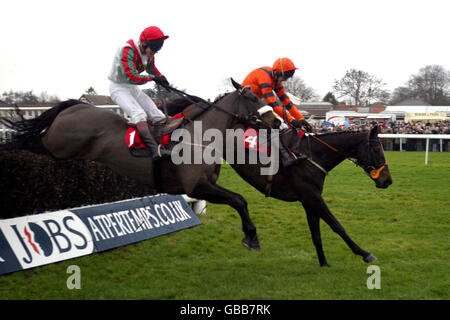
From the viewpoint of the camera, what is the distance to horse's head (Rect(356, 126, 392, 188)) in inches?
207

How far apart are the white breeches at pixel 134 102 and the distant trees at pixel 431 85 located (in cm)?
5842

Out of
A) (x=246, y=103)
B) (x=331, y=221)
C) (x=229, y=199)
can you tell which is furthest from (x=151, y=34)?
(x=331, y=221)

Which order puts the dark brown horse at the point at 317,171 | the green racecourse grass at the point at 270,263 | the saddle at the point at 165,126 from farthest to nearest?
1. the dark brown horse at the point at 317,171
2. the saddle at the point at 165,126
3. the green racecourse grass at the point at 270,263

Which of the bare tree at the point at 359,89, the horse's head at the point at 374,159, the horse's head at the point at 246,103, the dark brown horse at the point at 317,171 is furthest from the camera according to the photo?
the bare tree at the point at 359,89

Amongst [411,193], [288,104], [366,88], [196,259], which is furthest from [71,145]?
[366,88]

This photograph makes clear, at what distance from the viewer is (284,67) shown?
17.5 feet

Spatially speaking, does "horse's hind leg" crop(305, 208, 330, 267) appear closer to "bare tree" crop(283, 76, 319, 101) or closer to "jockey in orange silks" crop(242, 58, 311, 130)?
"jockey in orange silks" crop(242, 58, 311, 130)

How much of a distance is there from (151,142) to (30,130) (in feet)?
5.09

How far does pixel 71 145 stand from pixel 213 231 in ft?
9.40

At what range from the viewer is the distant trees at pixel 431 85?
56438 millimetres

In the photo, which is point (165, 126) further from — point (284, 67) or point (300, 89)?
point (300, 89)

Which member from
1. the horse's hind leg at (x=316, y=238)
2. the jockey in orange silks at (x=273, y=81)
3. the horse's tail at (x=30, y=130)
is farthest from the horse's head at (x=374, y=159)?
the horse's tail at (x=30, y=130)

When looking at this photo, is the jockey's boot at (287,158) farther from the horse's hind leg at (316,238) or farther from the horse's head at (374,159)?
the horse's head at (374,159)

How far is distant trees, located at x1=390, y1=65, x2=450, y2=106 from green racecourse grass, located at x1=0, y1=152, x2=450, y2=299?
54734mm
